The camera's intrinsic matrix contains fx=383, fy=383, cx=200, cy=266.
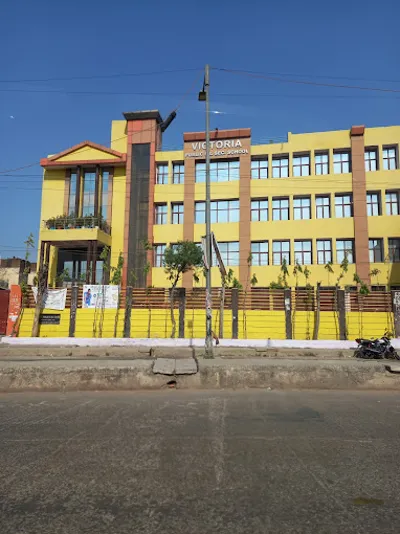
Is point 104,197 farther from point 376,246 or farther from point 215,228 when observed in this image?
point 376,246

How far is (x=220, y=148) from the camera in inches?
1235

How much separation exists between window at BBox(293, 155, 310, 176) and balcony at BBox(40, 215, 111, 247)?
1592 cm

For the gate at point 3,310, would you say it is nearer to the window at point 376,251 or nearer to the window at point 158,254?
the window at point 158,254

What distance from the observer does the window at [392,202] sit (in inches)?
1127

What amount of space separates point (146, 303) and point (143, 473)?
60.6 ft

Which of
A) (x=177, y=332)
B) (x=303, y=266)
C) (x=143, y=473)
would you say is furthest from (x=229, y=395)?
(x=303, y=266)

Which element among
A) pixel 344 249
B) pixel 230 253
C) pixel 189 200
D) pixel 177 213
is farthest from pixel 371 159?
pixel 177 213

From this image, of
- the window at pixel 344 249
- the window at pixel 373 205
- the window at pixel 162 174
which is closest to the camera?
the window at pixel 344 249

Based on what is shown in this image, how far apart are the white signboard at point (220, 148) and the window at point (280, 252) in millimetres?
8002

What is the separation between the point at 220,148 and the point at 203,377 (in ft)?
88.5

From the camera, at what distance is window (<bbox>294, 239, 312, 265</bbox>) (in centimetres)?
2914

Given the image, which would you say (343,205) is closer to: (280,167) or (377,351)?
(280,167)

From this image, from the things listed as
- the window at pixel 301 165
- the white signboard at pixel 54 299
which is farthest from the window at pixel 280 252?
the white signboard at pixel 54 299

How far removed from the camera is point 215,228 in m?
30.8
